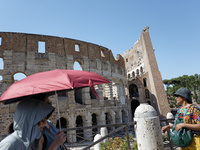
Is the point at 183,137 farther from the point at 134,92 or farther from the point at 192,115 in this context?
the point at 134,92

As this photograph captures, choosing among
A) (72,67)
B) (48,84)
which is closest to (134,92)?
(72,67)

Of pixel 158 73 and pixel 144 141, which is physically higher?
pixel 158 73

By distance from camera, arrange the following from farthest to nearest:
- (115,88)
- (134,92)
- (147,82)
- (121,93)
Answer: (134,92) < (147,82) < (121,93) < (115,88)

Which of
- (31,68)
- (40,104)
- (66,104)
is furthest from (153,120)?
(31,68)

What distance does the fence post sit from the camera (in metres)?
3.23

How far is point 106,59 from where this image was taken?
1875 cm

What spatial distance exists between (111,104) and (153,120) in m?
14.1

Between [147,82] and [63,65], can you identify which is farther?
[147,82]

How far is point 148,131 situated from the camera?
3258 mm

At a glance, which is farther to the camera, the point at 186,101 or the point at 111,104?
the point at 111,104

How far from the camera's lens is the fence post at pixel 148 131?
3.23m

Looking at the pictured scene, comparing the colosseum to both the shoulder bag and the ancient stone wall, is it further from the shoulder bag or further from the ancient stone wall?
the shoulder bag

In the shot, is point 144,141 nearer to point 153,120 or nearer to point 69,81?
point 153,120

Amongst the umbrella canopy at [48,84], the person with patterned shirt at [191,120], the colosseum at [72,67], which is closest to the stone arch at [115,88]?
the colosseum at [72,67]
